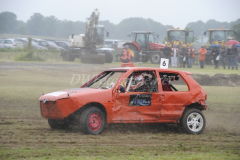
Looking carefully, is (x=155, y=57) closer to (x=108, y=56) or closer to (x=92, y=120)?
(x=108, y=56)

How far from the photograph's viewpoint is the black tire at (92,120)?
6785 mm

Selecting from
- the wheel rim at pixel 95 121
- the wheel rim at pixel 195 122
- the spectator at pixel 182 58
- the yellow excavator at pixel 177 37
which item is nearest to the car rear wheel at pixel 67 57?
the yellow excavator at pixel 177 37

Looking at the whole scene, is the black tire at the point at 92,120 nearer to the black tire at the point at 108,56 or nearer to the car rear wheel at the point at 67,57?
the black tire at the point at 108,56

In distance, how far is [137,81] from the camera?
7.74 metres

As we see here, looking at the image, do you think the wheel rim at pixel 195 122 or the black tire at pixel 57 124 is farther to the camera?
the wheel rim at pixel 195 122

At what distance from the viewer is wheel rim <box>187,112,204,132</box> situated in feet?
25.5

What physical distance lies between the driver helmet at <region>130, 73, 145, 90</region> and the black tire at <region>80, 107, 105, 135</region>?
3.52ft

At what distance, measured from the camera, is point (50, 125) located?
25.0 ft

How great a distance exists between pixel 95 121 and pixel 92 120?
8cm

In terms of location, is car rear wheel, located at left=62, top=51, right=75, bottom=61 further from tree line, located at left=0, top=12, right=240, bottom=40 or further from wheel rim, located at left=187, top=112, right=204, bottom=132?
tree line, located at left=0, top=12, right=240, bottom=40

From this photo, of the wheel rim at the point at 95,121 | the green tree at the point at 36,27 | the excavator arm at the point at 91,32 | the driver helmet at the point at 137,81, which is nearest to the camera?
the wheel rim at the point at 95,121

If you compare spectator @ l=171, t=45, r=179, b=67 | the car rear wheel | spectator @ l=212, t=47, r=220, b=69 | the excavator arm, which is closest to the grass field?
spectator @ l=171, t=45, r=179, b=67

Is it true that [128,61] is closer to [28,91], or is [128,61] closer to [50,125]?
[28,91]

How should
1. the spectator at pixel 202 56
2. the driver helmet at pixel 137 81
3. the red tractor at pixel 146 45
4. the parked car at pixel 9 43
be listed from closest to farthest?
the driver helmet at pixel 137 81
the spectator at pixel 202 56
the red tractor at pixel 146 45
the parked car at pixel 9 43
